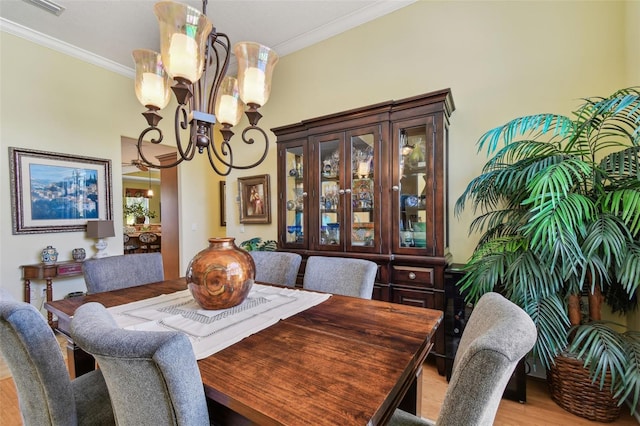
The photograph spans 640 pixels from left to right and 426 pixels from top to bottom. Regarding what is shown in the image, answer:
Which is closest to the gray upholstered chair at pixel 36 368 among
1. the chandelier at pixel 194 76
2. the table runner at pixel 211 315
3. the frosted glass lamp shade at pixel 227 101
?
the table runner at pixel 211 315

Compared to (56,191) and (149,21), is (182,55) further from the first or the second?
(56,191)

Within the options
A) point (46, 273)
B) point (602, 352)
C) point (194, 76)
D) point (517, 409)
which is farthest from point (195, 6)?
point (517, 409)

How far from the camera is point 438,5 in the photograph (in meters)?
2.51

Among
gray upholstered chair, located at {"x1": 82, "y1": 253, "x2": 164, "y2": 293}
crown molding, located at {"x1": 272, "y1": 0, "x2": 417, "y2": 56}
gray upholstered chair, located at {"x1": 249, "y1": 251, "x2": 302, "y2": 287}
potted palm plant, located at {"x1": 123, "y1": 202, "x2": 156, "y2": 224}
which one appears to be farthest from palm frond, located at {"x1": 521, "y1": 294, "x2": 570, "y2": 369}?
potted palm plant, located at {"x1": 123, "y1": 202, "x2": 156, "y2": 224}

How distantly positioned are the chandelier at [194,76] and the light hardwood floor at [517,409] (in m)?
1.87

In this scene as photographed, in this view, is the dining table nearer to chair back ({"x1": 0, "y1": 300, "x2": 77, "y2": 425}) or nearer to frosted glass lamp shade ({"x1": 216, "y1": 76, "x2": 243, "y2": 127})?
chair back ({"x1": 0, "y1": 300, "x2": 77, "y2": 425})

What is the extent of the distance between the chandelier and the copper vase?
668 millimetres

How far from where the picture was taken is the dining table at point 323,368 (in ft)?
2.17

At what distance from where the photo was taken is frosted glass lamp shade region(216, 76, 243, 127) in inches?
74.4

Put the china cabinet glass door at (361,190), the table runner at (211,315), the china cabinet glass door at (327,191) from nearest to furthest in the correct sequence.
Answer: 1. the table runner at (211,315)
2. the china cabinet glass door at (361,190)
3. the china cabinet glass door at (327,191)

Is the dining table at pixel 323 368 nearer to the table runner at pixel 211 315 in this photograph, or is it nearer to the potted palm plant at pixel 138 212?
the table runner at pixel 211 315

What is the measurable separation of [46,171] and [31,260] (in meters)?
0.95

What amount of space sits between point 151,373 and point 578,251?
187 centimetres

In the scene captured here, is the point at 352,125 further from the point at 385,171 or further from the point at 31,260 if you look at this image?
the point at 31,260
